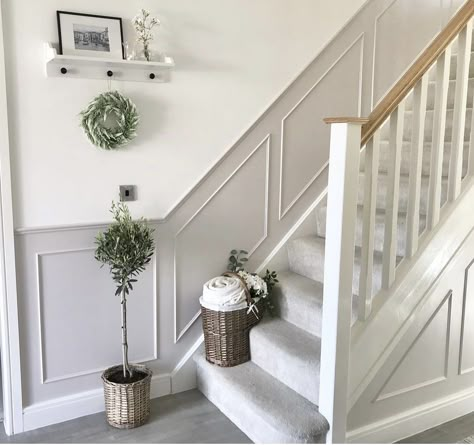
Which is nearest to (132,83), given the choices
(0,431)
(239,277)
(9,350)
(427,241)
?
(239,277)

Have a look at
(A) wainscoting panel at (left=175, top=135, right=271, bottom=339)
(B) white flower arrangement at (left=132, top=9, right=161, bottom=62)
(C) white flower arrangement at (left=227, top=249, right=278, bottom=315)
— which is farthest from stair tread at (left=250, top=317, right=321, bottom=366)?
(B) white flower arrangement at (left=132, top=9, right=161, bottom=62)

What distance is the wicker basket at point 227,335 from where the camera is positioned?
9.56ft

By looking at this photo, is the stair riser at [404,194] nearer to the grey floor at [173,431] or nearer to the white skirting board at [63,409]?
the grey floor at [173,431]

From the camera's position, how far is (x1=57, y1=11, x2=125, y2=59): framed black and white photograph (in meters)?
2.59

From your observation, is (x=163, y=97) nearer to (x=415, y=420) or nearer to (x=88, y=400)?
(x=88, y=400)

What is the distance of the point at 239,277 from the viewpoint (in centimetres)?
302

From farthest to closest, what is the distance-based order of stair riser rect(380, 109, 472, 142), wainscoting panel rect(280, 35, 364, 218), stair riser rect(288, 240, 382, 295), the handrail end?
stair riser rect(380, 109, 472, 142) < wainscoting panel rect(280, 35, 364, 218) < stair riser rect(288, 240, 382, 295) < the handrail end

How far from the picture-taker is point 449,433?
2.78 m

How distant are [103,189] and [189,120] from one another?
24.1 inches

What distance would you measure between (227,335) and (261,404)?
0.47 m

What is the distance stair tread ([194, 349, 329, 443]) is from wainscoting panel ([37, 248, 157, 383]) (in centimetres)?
49

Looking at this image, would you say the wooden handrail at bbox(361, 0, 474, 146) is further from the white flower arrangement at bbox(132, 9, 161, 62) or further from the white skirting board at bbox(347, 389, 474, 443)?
the white skirting board at bbox(347, 389, 474, 443)

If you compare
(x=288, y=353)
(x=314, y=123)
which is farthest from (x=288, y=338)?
(x=314, y=123)

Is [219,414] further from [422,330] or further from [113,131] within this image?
[113,131]
